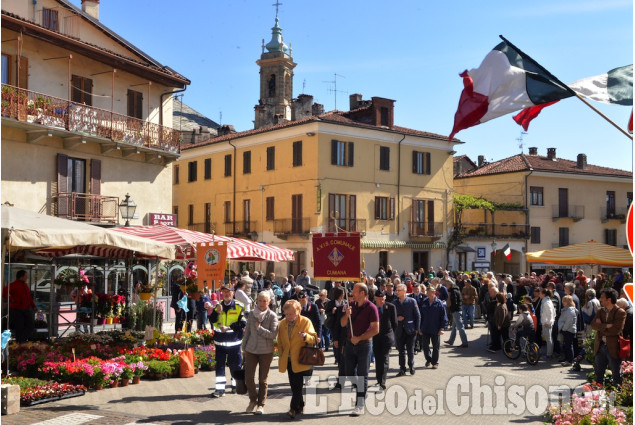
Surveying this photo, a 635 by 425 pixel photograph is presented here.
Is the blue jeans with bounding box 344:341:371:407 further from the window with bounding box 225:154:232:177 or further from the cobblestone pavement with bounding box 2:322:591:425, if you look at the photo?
the window with bounding box 225:154:232:177

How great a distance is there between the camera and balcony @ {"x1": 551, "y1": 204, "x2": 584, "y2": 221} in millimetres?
52188

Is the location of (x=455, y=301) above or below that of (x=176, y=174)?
below

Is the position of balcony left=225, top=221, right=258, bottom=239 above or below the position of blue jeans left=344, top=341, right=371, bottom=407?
above

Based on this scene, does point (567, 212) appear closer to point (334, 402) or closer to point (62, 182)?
point (62, 182)

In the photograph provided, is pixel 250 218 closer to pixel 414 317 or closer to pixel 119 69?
pixel 119 69

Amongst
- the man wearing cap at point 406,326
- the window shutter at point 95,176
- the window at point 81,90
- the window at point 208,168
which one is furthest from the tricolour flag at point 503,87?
the window at point 208,168

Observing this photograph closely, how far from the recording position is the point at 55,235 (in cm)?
1209

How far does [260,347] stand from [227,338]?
155 centimetres

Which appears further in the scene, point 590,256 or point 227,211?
point 227,211

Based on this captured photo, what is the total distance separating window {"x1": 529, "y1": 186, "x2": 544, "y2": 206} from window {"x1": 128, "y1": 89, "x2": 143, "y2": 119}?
31492 millimetres

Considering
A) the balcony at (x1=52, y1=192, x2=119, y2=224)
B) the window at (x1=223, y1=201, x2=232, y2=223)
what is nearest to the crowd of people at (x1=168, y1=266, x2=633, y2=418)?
the balcony at (x1=52, y1=192, x2=119, y2=224)

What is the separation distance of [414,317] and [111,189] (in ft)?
53.0

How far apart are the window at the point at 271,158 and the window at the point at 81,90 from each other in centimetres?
1824

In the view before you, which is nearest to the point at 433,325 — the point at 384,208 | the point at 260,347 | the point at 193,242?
the point at 193,242
